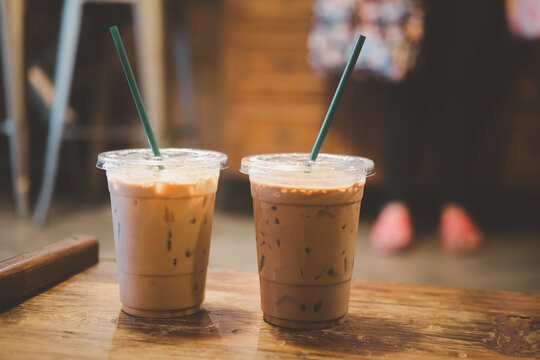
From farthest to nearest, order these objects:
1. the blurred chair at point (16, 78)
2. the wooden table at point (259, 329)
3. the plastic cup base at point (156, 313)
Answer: the blurred chair at point (16, 78) → the plastic cup base at point (156, 313) → the wooden table at point (259, 329)

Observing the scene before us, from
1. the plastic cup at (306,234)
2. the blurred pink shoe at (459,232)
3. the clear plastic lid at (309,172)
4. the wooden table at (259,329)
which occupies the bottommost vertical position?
the blurred pink shoe at (459,232)

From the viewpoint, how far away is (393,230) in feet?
6.97

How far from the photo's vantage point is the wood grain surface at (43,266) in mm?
828

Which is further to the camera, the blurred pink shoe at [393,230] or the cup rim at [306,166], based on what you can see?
the blurred pink shoe at [393,230]

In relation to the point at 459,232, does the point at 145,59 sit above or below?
above

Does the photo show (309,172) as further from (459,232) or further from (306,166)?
(459,232)

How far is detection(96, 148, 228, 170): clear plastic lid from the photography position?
2.59ft

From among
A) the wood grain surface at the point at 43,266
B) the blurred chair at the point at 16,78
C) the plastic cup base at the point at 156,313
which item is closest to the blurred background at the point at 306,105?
the blurred chair at the point at 16,78

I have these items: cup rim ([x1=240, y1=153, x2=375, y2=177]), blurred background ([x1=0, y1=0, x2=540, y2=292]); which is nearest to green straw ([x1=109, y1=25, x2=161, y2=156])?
cup rim ([x1=240, y1=153, x2=375, y2=177])

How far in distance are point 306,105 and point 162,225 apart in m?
1.77

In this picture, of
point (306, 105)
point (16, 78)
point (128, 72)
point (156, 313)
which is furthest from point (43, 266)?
point (306, 105)

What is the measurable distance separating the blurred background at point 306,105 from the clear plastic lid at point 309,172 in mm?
1101

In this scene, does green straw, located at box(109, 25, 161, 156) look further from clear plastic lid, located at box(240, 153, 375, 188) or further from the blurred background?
the blurred background

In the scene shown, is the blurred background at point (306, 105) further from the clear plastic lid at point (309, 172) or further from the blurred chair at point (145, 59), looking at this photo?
the clear plastic lid at point (309, 172)
